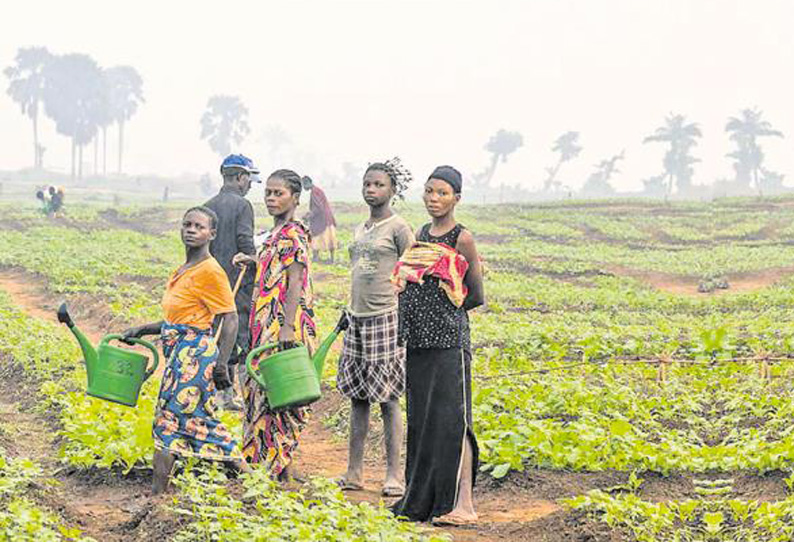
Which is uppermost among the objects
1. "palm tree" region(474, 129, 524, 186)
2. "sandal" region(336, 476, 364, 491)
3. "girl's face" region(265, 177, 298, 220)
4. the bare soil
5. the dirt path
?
"palm tree" region(474, 129, 524, 186)

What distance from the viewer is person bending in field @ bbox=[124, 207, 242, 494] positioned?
6.05 m

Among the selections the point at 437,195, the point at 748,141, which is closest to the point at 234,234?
the point at 437,195

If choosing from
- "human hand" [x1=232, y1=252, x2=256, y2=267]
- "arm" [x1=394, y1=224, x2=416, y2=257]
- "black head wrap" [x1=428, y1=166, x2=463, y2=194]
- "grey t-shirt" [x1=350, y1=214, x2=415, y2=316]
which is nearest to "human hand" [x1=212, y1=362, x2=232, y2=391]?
"human hand" [x1=232, y1=252, x2=256, y2=267]

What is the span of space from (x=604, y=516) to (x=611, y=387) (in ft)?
12.4

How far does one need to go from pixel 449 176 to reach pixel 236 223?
3.12 m

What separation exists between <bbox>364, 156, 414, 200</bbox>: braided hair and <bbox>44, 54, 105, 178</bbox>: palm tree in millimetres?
110780

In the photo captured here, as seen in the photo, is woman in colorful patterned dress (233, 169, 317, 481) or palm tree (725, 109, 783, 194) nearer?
woman in colorful patterned dress (233, 169, 317, 481)

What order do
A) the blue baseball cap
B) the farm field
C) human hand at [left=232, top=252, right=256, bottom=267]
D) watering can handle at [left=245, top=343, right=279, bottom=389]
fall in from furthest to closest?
the blue baseball cap < human hand at [left=232, top=252, right=256, bottom=267] < watering can handle at [left=245, top=343, right=279, bottom=389] < the farm field

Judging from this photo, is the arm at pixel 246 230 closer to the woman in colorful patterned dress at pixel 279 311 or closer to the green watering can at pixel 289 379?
the woman in colorful patterned dress at pixel 279 311

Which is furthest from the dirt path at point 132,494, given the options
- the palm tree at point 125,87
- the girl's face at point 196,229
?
the palm tree at point 125,87

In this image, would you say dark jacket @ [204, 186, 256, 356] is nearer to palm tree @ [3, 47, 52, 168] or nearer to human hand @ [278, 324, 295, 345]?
human hand @ [278, 324, 295, 345]

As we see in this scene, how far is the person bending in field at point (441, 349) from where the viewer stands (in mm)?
5918

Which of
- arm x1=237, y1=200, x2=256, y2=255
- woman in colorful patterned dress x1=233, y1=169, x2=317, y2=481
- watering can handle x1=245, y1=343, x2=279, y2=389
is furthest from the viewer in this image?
arm x1=237, y1=200, x2=256, y2=255

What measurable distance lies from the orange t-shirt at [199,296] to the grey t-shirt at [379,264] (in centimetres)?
95
